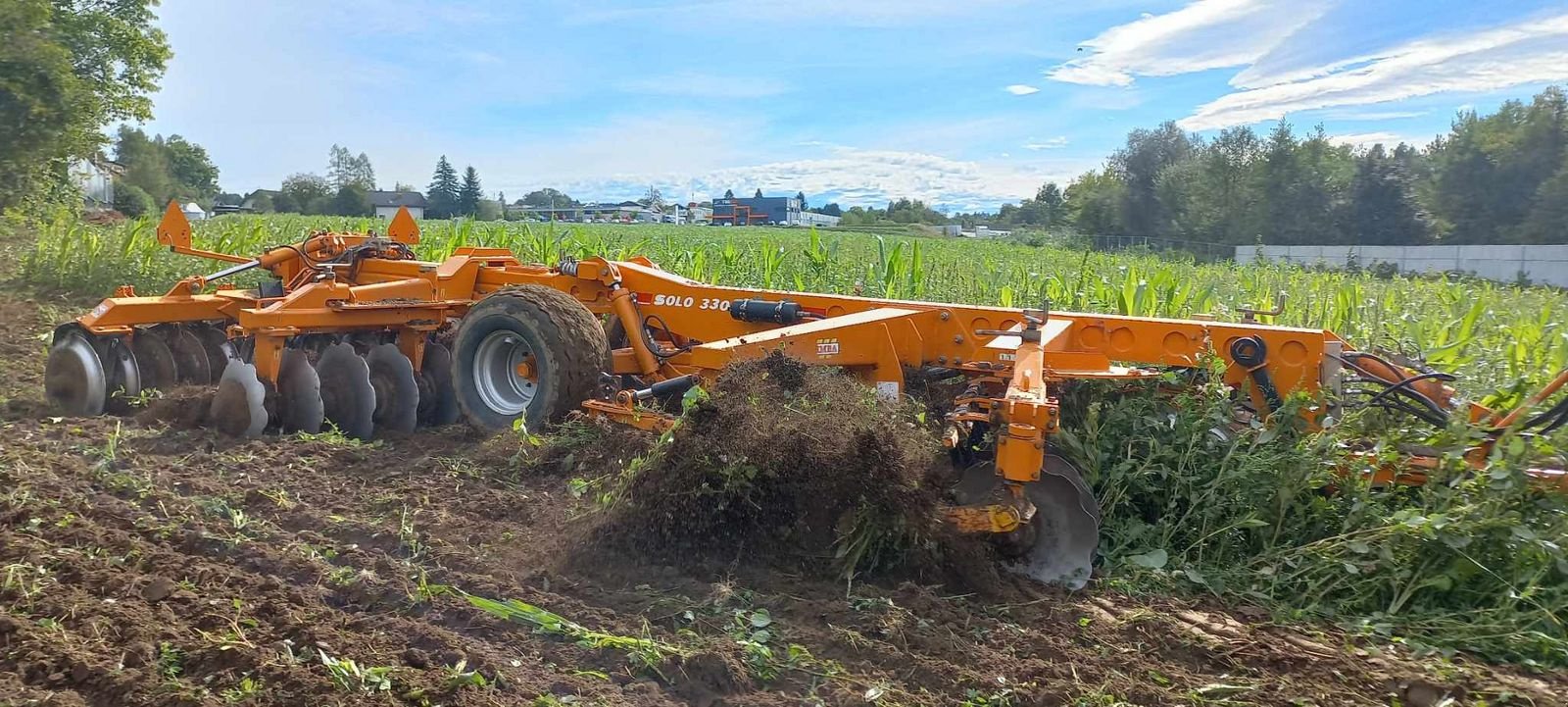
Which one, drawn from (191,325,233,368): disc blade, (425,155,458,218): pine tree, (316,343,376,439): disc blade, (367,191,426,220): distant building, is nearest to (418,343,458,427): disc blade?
(316,343,376,439): disc blade

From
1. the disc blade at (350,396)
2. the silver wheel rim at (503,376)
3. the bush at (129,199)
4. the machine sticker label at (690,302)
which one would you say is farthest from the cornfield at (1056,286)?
the bush at (129,199)

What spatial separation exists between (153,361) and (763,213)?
4424 centimetres

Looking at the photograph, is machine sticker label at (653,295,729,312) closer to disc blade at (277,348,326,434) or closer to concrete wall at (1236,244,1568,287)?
disc blade at (277,348,326,434)

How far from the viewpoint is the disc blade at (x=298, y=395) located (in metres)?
6.76

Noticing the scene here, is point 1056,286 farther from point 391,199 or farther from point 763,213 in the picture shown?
point 391,199

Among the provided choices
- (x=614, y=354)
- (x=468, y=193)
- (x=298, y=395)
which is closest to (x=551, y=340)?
(x=614, y=354)

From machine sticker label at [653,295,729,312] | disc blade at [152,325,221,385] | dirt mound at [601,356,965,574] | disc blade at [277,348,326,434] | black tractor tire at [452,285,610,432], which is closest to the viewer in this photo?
dirt mound at [601,356,965,574]

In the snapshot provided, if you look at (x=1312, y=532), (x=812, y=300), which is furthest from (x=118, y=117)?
(x=1312, y=532)

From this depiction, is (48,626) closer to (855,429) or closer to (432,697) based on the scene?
(432,697)

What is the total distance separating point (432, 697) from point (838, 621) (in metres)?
1.48

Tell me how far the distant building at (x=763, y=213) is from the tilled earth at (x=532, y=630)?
131 ft

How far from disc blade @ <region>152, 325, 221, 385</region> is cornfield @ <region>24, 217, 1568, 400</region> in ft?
14.8

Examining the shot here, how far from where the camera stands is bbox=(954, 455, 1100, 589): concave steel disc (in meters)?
4.32

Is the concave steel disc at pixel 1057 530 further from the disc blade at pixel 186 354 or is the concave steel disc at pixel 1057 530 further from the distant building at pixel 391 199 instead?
the distant building at pixel 391 199
